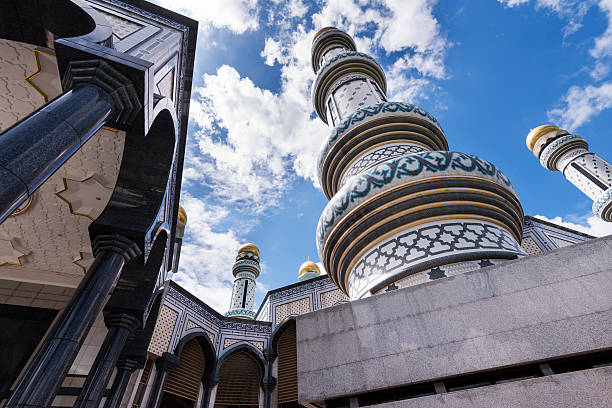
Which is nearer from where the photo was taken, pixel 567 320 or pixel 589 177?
pixel 567 320

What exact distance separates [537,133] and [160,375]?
18.0m

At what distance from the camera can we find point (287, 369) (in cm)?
1047

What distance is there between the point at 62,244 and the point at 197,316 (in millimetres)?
4669

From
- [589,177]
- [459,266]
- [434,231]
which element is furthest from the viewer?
[589,177]

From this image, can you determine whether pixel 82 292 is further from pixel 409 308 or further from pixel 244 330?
pixel 244 330

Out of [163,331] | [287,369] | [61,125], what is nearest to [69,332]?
[61,125]

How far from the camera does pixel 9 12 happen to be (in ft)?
10.3

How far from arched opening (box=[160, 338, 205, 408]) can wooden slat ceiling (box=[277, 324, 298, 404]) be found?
8.10 ft

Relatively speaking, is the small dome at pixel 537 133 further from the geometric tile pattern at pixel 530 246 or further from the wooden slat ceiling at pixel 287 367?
the wooden slat ceiling at pixel 287 367

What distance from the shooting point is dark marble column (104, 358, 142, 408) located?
19.8 ft

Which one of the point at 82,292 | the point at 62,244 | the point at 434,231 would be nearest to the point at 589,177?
the point at 434,231

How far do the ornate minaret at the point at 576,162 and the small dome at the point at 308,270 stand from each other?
11929 millimetres

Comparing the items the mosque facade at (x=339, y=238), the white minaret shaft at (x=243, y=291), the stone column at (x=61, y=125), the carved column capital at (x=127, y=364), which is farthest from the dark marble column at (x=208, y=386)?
the stone column at (x=61, y=125)

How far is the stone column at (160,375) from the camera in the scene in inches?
Answer: 311
